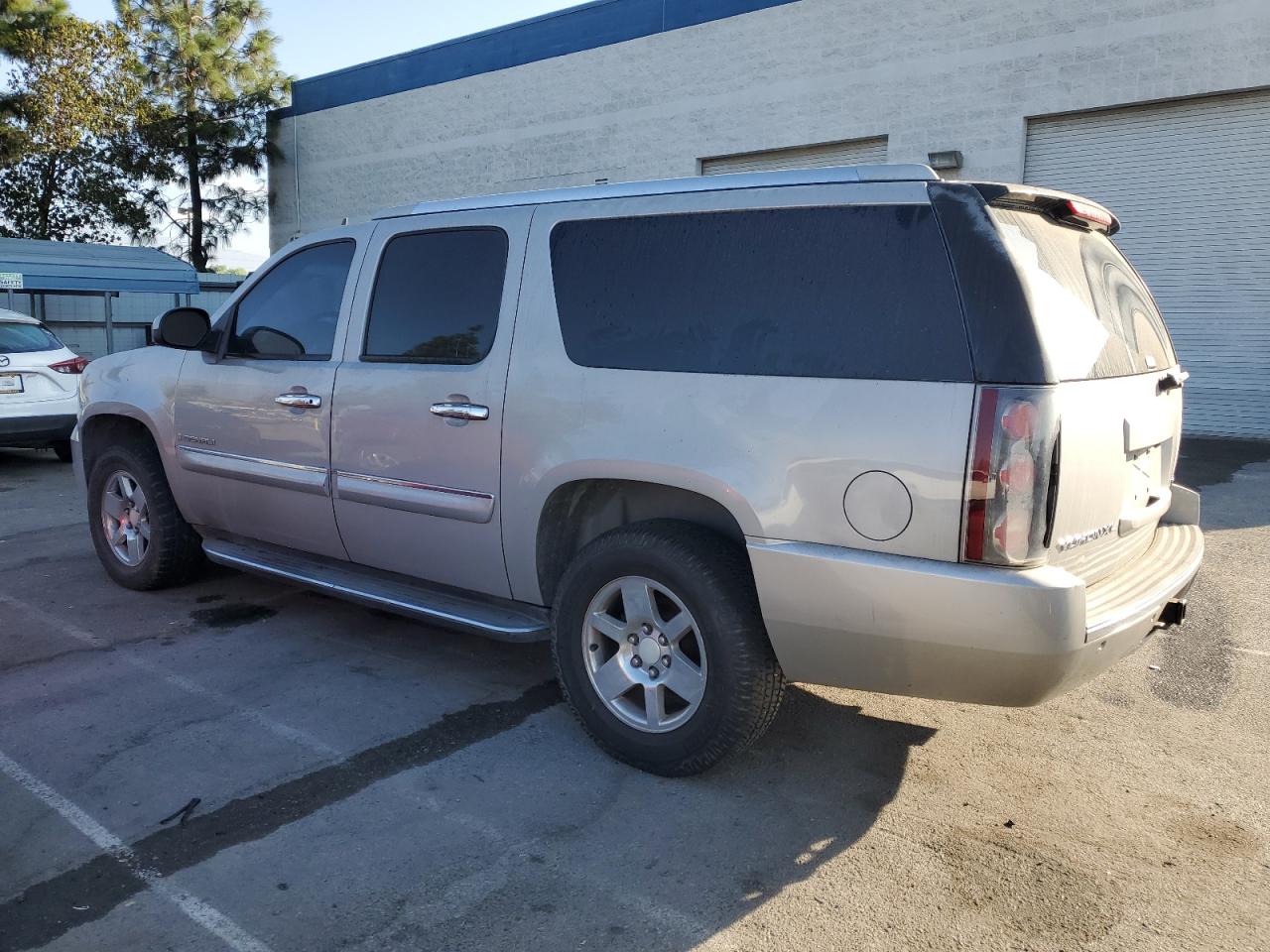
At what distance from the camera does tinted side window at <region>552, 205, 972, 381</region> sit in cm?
311

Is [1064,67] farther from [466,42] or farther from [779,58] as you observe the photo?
[466,42]

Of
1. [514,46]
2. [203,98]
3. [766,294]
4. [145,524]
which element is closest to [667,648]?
[766,294]

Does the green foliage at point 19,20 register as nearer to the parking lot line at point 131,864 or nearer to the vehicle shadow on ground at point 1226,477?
the vehicle shadow on ground at point 1226,477

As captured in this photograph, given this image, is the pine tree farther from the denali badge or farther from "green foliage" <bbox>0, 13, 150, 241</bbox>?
the denali badge

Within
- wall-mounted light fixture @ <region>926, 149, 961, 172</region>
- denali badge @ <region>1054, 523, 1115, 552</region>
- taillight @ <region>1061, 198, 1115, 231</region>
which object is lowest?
denali badge @ <region>1054, 523, 1115, 552</region>

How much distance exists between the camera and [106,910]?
282 cm

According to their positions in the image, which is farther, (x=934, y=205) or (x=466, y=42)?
(x=466, y=42)

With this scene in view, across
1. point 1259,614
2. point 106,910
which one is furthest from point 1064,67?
point 106,910

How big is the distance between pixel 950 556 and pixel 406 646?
293 cm

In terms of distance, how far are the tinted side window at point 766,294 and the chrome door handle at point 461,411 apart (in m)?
0.45

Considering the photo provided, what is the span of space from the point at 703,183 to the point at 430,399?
1.39 meters

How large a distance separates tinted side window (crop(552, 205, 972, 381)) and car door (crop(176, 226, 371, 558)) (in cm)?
139

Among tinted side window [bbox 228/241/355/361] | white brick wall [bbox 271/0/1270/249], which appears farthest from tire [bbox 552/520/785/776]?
white brick wall [bbox 271/0/1270/249]

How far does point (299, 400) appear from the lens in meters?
4.73
